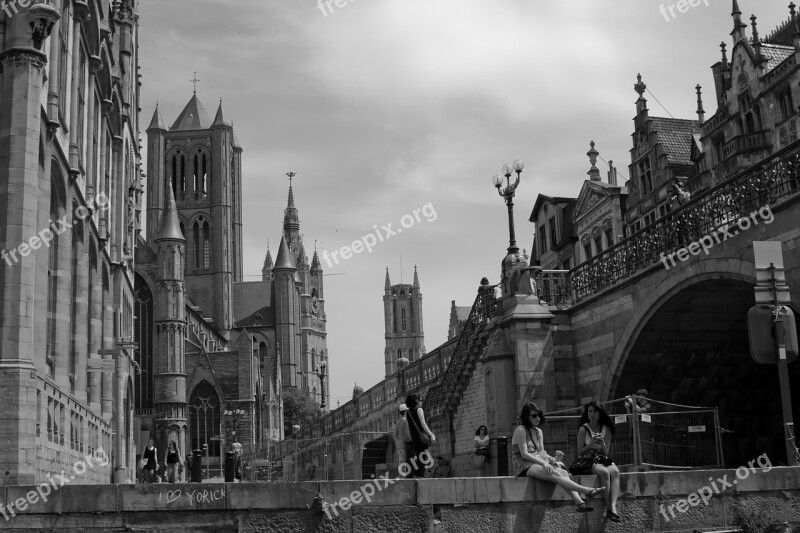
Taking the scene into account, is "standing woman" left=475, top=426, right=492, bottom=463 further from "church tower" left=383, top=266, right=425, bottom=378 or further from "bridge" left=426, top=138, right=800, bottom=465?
"church tower" left=383, top=266, right=425, bottom=378

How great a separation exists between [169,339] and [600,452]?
68332 millimetres

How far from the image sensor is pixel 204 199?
11362 centimetres

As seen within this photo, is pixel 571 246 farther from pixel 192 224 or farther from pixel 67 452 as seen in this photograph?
pixel 192 224

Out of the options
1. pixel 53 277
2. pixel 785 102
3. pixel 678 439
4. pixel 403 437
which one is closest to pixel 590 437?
pixel 403 437

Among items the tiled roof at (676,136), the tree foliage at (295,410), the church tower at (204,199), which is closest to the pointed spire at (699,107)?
the tiled roof at (676,136)

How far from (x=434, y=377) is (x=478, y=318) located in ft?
22.3

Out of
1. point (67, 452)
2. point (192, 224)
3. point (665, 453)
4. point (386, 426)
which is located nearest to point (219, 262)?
point (192, 224)

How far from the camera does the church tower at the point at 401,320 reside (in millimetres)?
193500

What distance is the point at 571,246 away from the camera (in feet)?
148

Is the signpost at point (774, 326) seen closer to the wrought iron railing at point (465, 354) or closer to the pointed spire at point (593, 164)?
the wrought iron railing at point (465, 354)

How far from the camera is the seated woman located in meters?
11.3

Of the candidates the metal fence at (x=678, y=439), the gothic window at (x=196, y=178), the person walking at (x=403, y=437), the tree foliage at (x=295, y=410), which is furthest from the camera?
the tree foliage at (x=295, y=410)

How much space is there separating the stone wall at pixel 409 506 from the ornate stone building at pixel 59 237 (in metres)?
11.7

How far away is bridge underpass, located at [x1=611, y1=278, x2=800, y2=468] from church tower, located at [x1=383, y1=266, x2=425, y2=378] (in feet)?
553
